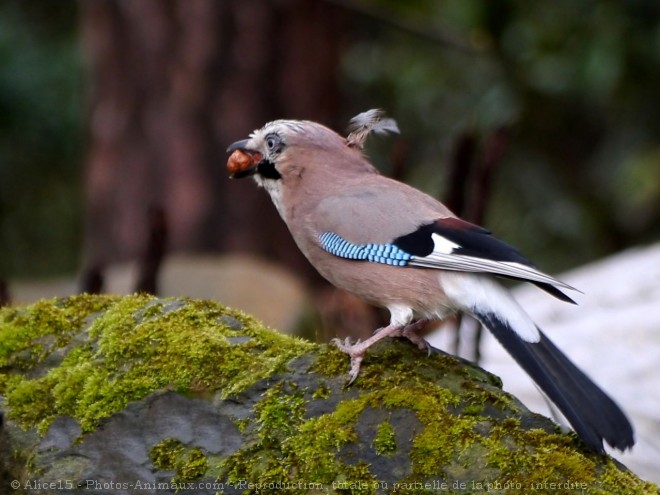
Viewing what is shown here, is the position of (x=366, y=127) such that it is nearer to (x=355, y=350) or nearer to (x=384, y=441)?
(x=355, y=350)

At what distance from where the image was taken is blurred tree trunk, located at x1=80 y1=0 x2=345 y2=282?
11.2 meters

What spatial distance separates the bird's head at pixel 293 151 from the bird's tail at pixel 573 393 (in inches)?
51.1

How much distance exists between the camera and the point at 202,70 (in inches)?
441

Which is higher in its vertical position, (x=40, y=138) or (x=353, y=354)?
(x=353, y=354)

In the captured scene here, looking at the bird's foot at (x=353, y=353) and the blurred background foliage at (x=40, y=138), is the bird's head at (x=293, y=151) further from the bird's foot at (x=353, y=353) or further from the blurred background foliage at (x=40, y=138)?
the blurred background foliage at (x=40, y=138)

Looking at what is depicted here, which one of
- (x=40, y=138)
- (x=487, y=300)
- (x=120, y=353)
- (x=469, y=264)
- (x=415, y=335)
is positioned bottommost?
(x=40, y=138)

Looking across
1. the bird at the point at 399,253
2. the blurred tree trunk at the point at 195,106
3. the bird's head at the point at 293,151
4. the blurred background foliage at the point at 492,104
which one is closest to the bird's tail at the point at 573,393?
the bird at the point at 399,253

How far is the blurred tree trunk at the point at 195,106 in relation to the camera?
11172mm

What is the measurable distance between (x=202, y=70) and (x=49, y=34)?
5147 mm

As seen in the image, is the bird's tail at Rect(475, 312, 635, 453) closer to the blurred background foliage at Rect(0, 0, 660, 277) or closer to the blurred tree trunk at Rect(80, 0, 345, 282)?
the blurred background foliage at Rect(0, 0, 660, 277)

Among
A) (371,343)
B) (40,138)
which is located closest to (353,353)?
(371,343)

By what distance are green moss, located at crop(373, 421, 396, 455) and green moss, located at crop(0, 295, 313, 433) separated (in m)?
0.51

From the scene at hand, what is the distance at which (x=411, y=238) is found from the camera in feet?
14.9

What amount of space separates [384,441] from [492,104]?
7.80 meters
